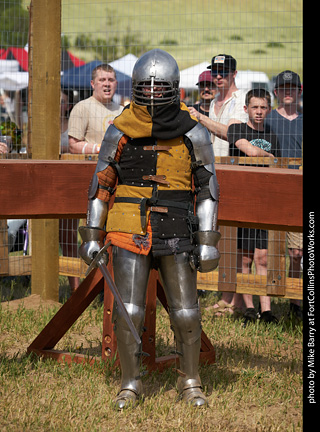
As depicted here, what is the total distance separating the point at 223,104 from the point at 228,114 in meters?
0.15

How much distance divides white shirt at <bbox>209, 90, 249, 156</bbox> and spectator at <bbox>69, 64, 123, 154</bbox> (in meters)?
1.02

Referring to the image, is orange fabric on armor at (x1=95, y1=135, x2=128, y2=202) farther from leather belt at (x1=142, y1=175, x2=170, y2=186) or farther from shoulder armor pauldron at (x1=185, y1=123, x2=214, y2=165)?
shoulder armor pauldron at (x1=185, y1=123, x2=214, y2=165)

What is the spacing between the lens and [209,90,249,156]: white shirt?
6840 millimetres

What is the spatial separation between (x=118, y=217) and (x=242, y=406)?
1358 mm

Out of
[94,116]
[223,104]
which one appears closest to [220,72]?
[223,104]

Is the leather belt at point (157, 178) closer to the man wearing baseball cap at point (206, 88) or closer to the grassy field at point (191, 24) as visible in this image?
the grassy field at point (191, 24)

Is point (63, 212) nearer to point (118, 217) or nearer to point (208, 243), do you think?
point (118, 217)

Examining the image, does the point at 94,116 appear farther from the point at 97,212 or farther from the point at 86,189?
the point at 97,212

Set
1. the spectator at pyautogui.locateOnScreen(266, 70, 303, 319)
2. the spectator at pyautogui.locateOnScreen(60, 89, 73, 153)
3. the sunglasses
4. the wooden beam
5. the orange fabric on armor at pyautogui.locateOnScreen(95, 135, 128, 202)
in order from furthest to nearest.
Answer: the spectator at pyautogui.locateOnScreen(60, 89, 73, 153) < the sunglasses < the spectator at pyautogui.locateOnScreen(266, 70, 303, 319) < the wooden beam < the orange fabric on armor at pyautogui.locateOnScreen(95, 135, 128, 202)

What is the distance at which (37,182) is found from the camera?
472cm

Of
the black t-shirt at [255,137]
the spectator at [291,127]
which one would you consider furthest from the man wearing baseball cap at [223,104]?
the spectator at [291,127]

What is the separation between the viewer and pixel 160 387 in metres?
4.62

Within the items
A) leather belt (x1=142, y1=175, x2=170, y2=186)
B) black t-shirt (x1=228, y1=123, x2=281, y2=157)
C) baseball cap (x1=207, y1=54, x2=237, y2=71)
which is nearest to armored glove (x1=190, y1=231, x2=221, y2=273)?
leather belt (x1=142, y1=175, x2=170, y2=186)

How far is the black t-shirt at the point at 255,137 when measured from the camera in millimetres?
6516
